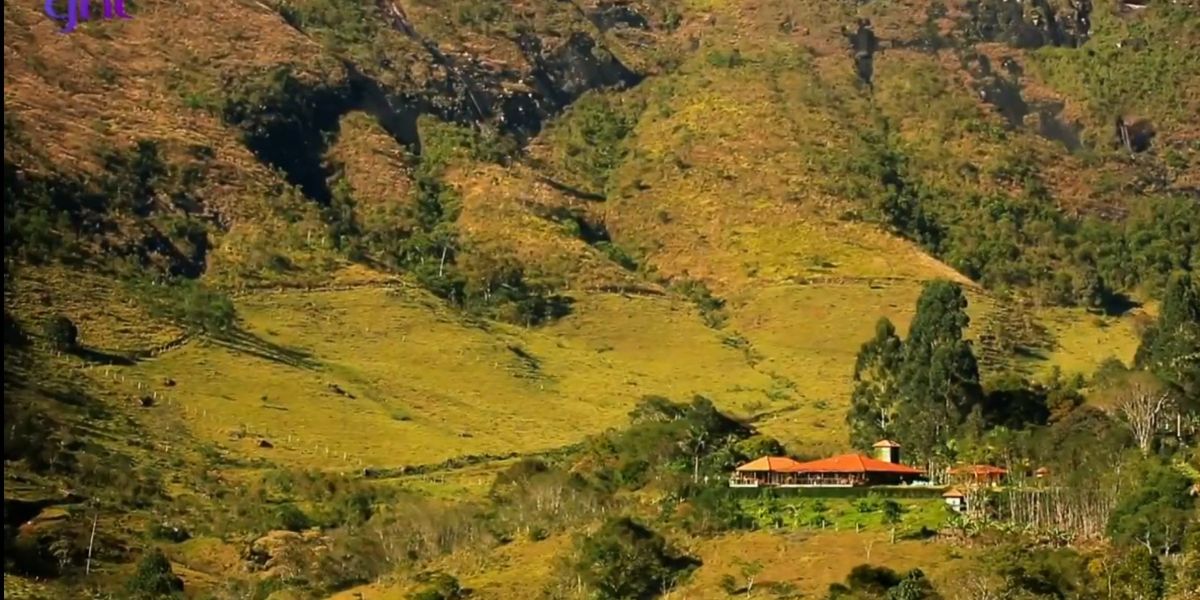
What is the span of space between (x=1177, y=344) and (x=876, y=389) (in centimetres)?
2146

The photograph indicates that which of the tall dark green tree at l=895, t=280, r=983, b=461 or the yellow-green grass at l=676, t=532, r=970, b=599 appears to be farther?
the tall dark green tree at l=895, t=280, r=983, b=461

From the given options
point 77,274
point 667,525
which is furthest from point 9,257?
point 667,525

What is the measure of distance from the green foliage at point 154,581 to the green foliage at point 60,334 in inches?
1648

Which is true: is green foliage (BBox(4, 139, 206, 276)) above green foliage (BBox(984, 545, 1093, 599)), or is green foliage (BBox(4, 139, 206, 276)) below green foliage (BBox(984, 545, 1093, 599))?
above

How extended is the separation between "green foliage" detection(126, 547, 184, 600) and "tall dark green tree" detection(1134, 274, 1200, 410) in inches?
2383

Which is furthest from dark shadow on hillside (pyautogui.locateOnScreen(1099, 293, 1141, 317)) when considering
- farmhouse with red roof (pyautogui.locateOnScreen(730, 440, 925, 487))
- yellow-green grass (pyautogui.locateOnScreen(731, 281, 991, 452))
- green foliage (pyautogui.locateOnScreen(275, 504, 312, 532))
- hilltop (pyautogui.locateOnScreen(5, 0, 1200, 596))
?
green foliage (pyautogui.locateOnScreen(275, 504, 312, 532))

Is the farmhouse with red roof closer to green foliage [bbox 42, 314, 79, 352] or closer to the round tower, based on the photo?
the round tower

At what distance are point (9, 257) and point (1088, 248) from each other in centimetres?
10612

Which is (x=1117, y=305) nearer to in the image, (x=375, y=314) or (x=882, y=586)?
(x=375, y=314)

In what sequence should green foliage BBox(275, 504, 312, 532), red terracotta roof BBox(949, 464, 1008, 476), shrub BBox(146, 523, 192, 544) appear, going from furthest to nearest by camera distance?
green foliage BBox(275, 504, 312, 532)
shrub BBox(146, 523, 192, 544)
red terracotta roof BBox(949, 464, 1008, 476)

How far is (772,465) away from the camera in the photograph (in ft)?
342

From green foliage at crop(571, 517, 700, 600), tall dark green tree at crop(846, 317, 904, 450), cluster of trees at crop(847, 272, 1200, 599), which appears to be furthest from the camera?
tall dark green tree at crop(846, 317, 904, 450)

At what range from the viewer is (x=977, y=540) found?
85688mm

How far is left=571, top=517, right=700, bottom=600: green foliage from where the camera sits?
83375 mm
